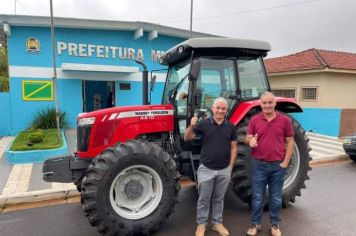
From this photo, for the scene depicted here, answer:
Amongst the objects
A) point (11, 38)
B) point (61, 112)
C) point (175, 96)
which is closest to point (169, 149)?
point (175, 96)

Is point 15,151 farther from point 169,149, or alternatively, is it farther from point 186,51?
point 186,51

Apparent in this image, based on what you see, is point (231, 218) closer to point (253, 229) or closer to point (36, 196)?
point (253, 229)

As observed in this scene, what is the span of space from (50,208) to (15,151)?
10.4 ft

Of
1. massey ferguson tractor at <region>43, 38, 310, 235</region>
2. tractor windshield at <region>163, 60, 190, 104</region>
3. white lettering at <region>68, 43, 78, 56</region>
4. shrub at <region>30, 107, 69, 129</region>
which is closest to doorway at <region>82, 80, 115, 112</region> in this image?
white lettering at <region>68, 43, 78, 56</region>

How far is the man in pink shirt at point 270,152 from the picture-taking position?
3590mm

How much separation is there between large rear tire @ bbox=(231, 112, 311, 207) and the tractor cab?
0.53 meters

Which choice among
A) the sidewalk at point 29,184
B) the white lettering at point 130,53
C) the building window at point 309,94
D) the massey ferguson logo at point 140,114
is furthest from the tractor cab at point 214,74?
the building window at point 309,94

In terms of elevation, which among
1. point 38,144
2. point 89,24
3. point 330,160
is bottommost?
point 330,160

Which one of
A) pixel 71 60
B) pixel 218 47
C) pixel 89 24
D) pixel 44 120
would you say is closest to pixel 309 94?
pixel 89 24

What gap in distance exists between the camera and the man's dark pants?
365cm

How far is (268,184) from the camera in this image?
3799 millimetres

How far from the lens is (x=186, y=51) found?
4.33 meters

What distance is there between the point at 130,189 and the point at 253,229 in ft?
5.39

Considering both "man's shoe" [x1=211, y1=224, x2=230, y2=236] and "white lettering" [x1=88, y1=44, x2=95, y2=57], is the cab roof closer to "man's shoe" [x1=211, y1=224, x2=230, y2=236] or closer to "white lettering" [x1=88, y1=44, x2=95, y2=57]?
"man's shoe" [x1=211, y1=224, x2=230, y2=236]
